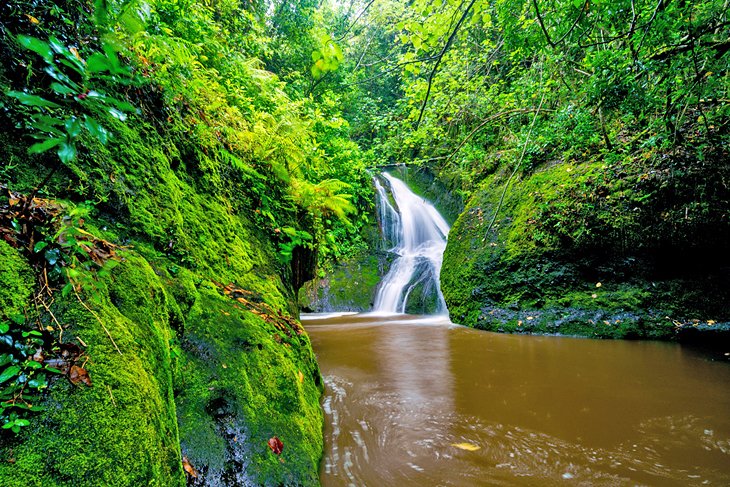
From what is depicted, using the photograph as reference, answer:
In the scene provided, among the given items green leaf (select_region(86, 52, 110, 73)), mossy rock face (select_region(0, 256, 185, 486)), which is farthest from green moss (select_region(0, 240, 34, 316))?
green leaf (select_region(86, 52, 110, 73))

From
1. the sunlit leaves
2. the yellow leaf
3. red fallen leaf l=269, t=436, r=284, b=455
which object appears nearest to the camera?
the sunlit leaves

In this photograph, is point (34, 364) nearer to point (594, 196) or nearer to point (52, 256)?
point (52, 256)

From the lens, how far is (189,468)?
1.59 metres

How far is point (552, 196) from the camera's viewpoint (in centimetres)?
729

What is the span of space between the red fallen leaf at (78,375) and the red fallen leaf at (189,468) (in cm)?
69

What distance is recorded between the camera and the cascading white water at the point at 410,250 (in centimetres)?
1149

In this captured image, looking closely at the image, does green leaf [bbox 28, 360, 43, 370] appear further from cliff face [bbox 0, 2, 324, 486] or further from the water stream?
the water stream

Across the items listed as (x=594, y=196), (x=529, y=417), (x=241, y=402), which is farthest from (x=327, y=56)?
(x=594, y=196)

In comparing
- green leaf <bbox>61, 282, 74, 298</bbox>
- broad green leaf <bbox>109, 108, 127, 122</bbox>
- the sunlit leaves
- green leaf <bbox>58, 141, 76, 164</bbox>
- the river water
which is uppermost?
the sunlit leaves

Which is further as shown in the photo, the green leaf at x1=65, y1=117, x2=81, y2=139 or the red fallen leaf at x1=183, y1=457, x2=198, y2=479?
the red fallen leaf at x1=183, y1=457, x2=198, y2=479

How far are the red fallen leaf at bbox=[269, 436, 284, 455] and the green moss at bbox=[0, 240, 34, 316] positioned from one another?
4.45 ft

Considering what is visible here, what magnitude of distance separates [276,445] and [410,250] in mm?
13197

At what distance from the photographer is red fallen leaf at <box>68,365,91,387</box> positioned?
1.16 metres

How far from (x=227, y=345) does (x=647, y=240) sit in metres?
7.19
